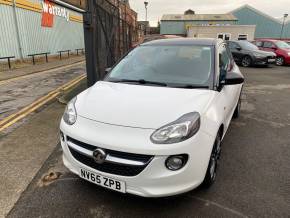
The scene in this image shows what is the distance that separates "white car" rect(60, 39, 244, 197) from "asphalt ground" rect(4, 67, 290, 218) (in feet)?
1.05

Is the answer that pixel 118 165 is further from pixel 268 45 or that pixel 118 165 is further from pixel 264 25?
pixel 264 25

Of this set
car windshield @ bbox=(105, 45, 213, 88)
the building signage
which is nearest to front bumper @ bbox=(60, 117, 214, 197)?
car windshield @ bbox=(105, 45, 213, 88)

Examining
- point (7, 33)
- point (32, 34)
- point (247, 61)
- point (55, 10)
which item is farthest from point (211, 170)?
point (55, 10)

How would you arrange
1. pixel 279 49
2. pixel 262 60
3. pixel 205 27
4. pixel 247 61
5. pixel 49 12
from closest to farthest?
1. pixel 262 60
2. pixel 247 61
3. pixel 279 49
4. pixel 49 12
5. pixel 205 27

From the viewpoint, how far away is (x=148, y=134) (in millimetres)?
2391

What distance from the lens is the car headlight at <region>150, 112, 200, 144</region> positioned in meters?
2.37

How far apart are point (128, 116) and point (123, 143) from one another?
1.06ft

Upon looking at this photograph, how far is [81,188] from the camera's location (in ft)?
10.00

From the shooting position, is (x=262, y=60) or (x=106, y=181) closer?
(x=106, y=181)

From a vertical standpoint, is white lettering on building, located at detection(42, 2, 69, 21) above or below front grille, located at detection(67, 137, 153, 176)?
above

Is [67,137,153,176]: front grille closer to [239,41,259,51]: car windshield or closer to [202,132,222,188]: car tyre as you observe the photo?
[202,132,222,188]: car tyre

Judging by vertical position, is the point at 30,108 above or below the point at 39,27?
below

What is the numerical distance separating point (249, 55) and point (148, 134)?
14.3 meters

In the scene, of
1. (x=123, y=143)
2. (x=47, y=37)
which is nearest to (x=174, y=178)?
(x=123, y=143)
